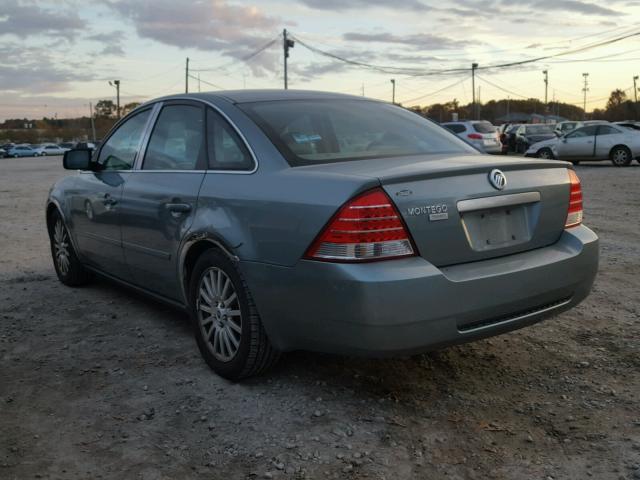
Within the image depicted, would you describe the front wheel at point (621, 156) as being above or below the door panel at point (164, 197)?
above

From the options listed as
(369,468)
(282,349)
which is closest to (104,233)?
(282,349)

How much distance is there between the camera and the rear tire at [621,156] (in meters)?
20.2

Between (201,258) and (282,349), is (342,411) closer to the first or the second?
(282,349)

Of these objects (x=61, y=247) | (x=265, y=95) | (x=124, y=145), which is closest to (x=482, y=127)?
(x=61, y=247)

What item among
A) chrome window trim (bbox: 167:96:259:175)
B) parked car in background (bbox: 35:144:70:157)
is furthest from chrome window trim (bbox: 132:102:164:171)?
parked car in background (bbox: 35:144:70:157)

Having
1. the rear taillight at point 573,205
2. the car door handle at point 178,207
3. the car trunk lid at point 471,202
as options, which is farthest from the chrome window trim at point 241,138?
the rear taillight at point 573,205

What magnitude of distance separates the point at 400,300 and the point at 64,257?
401 cm

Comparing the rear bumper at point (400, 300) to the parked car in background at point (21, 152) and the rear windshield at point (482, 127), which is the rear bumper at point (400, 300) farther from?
the parked car in background at point (21, 152)

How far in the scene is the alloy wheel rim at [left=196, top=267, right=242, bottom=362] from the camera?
11.6 ft

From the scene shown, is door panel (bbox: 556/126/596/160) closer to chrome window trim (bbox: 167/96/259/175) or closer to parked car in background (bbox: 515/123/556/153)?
parked car in background (bbox: 515/123/556/153)

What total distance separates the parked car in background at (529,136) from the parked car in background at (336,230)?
83.9 feet

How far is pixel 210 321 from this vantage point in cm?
373

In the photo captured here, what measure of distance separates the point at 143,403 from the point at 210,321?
0.58 m

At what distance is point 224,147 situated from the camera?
12.3ft
